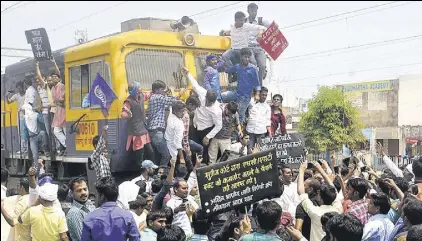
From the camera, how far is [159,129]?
26.6 feet

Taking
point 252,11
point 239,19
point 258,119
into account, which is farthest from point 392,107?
point 258,119

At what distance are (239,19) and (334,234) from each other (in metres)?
5.76

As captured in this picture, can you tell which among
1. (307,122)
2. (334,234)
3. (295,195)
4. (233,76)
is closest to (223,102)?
(233,76)

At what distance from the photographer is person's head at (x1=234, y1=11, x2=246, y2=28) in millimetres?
8906

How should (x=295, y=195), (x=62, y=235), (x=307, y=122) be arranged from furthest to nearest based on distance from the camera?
1. (x=307, y=122)
2. (x=295, y=195)
3. (x=62, y=235)

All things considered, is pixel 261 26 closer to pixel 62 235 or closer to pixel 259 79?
pixel 259 79

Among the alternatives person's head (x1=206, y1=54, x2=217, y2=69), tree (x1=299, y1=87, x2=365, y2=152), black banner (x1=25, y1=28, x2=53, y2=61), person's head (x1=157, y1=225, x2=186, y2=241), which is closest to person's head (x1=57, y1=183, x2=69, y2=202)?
person's head (x1=157, y1=225, x2=186, y2=241)

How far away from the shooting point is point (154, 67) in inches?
338

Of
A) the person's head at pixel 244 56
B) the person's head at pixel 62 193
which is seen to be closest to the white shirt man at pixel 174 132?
the person's head at pixel 244 56

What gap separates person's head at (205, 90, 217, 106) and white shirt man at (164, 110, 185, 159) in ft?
1.74

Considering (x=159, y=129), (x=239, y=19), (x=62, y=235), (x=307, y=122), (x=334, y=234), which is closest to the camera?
(x=334, y=234)

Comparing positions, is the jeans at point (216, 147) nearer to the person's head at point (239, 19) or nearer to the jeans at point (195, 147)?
the jeans at point (195, 147)

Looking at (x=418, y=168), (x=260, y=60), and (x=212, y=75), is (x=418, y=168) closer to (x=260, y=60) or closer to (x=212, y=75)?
(x=212, y=75)

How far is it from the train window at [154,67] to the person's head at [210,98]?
37.8 inches
